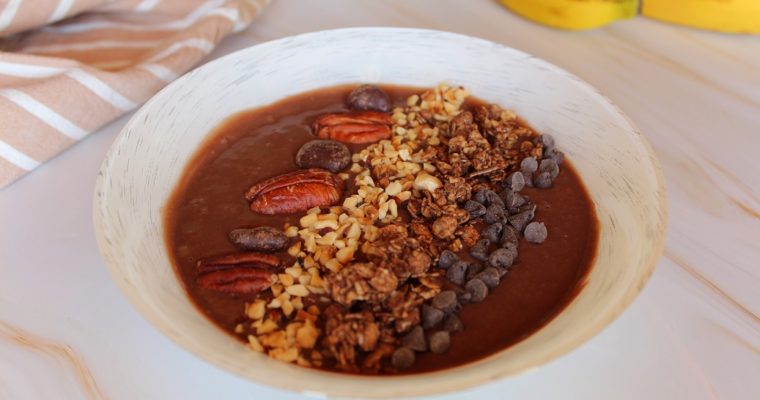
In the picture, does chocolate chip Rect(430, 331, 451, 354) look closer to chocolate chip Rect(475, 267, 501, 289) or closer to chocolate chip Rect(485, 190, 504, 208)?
chocolate chip Rect(475, 267, 501, 289)

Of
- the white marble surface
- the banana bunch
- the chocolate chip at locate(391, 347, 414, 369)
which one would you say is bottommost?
the white marble surface

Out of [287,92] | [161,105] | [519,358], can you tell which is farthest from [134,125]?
[519,358]

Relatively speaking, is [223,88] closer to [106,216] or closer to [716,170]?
[106,216]

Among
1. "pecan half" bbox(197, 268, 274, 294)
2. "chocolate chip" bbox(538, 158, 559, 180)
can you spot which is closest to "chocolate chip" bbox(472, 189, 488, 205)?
"chocolate chip" bbox(538, 158, 559, 180)

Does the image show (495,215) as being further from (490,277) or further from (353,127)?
(353,127)

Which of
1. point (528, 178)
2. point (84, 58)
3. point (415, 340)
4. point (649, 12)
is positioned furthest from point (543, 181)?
point (84, 58)

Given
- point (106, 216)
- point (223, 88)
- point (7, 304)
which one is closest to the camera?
point (106, 216)
